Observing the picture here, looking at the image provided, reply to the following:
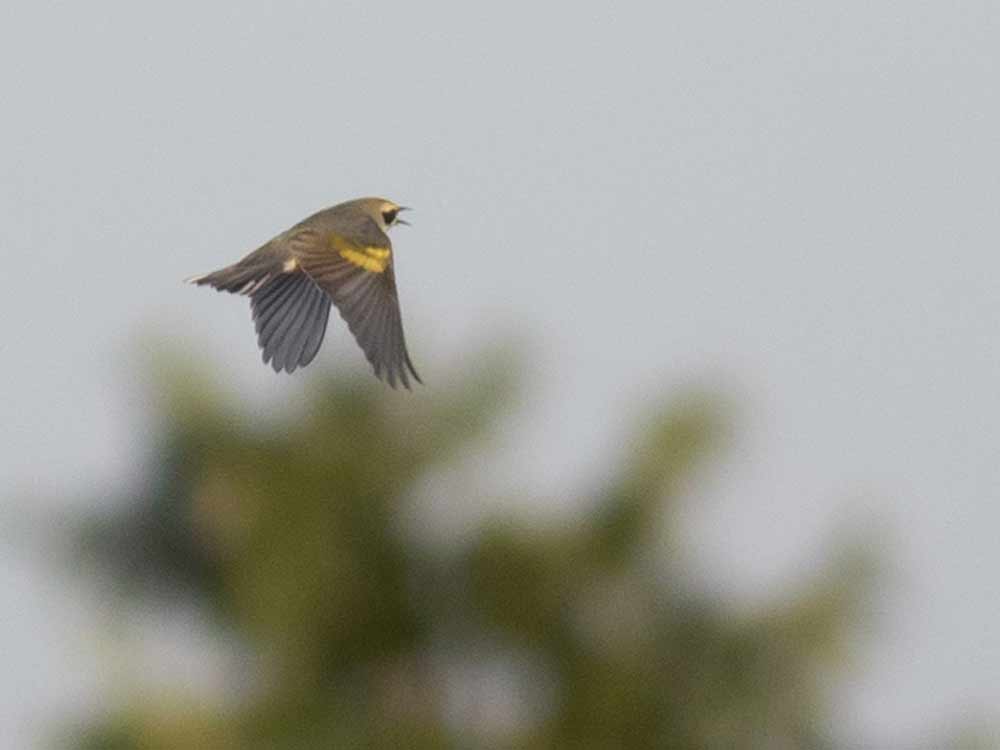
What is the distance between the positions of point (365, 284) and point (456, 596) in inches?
39.9

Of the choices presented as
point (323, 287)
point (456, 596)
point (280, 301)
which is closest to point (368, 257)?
point (323, 287)

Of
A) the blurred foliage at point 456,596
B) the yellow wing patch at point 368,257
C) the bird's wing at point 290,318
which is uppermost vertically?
the yellow wing patch at point 368,257

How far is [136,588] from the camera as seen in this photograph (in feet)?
32.0

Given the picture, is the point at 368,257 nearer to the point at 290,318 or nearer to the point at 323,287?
the point at 323,287

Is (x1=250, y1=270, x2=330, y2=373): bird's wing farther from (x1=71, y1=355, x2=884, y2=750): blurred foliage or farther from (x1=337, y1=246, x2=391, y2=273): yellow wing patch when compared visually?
(x1=71, y1=355, x2=884, y2=750): blurred foliage

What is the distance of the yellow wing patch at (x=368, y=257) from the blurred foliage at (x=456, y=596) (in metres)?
0.59

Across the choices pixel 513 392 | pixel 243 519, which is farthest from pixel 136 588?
pixel 513 392

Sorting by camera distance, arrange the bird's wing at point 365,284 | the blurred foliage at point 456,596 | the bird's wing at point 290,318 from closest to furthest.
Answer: the bird's wing at point 365,284
the bird's wing at point 290,318
the blurred foliage at point 456,596

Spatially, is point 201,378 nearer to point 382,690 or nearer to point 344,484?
point 344,484

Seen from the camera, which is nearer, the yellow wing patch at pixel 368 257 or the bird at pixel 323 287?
the bird at pixel 323 287

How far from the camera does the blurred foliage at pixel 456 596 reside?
29.7 ft

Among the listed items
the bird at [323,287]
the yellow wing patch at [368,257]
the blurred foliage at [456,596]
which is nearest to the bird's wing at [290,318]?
the bird at [323,287]

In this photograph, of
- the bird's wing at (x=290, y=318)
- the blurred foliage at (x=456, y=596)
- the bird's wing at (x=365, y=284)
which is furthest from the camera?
the blurred foliage at (x=456, y=596)

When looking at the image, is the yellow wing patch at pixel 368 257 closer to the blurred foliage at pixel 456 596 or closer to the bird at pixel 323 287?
the bird at pixel 323 287
